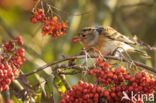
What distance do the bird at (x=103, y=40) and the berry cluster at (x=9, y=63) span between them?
8.19 ft

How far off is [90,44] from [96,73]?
305 centimetres

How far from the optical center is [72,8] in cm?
800

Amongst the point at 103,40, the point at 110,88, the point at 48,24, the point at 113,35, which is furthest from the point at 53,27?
the point at 113,35

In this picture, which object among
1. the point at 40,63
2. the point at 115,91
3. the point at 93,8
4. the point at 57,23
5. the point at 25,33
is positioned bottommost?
the point at 115,91

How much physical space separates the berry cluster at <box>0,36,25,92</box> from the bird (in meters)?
2.50

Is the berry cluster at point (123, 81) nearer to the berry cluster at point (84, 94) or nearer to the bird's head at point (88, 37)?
the berry cluster at point (84, 94)

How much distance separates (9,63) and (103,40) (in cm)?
315

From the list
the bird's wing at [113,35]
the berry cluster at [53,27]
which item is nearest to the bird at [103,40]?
the bird's wing at [113,35]

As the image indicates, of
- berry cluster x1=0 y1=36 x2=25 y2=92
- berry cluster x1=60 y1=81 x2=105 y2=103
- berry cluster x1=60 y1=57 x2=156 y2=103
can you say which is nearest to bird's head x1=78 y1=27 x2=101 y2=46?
berry cluster x1=0 y1=36 x2=25 y2=92

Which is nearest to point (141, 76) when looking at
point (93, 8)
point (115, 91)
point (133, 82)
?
point (133, 82)

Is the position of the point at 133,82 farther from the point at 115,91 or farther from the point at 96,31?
the point at 96,31

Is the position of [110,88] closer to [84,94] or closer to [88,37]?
[84,94]

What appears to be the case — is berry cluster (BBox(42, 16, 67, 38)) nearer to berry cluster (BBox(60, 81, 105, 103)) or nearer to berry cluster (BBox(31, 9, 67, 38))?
berry cluster (BBox(31, 9, 67, 38))

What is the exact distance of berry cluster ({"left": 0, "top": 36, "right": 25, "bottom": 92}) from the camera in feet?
9.59
